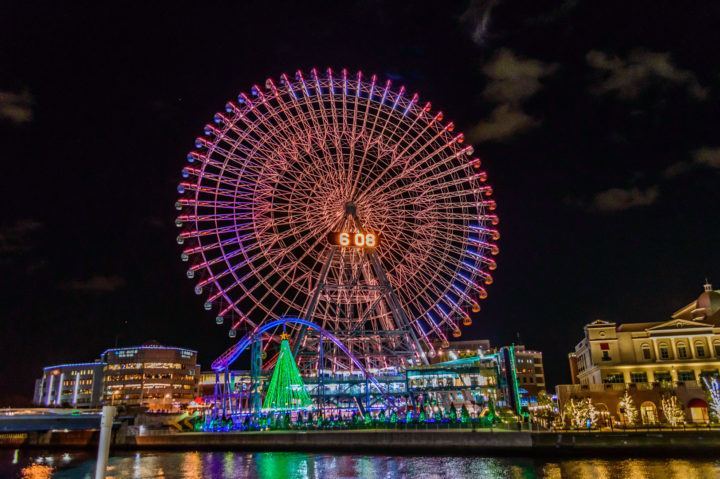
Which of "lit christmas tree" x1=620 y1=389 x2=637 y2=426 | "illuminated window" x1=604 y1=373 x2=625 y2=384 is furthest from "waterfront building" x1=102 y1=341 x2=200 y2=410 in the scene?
"lit christmas tree" x1=620 y1=389 x2=637 y2=426

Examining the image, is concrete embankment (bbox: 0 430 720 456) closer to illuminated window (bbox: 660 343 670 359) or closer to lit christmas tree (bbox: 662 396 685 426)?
lit christmas tree (bbox: 662 396 685 426)

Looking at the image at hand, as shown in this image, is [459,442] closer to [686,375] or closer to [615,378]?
[615,378]

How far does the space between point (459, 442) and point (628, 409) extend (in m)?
24.0

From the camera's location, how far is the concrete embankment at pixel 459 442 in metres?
38.8

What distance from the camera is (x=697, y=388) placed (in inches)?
2388

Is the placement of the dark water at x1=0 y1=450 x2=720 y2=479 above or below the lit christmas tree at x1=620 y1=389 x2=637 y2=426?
below

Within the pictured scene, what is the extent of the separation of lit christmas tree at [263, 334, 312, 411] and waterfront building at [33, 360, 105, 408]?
113 metres

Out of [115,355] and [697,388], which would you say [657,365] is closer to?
[697,388]

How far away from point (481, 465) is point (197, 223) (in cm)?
3210

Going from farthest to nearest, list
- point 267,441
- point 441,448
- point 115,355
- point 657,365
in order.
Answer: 1. point 115,355
2. point 657,365
3. point 267,441
4. point 441,448

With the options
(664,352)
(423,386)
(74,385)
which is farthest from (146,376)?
(664,352)

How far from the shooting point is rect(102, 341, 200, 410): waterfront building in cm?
14838

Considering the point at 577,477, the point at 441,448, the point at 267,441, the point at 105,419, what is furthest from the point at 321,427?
the point at 105,419

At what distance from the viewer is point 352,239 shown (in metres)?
57.2
